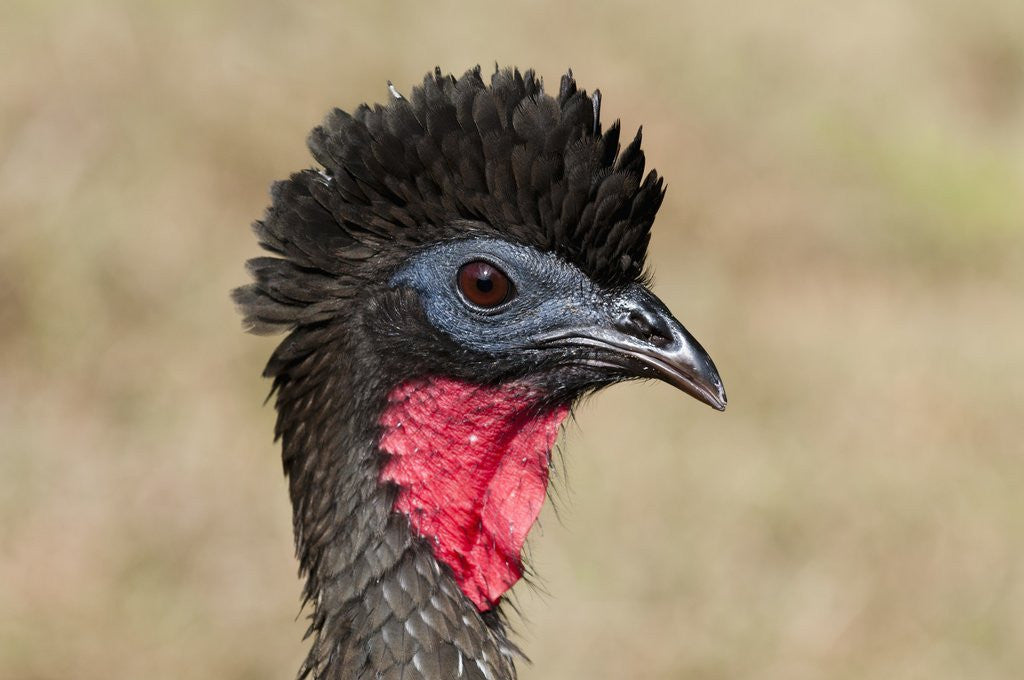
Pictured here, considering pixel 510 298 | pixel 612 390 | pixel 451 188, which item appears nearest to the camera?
pixel 451 188

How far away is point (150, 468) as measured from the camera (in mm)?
6605

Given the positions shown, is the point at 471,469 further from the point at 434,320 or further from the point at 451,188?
the point at 451,188

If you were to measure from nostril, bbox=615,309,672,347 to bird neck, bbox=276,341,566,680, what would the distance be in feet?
1.04

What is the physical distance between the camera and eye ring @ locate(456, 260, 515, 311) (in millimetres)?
3305

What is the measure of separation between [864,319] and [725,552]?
2767 millimetres

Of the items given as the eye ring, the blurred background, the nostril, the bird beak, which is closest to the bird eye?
the eye ring

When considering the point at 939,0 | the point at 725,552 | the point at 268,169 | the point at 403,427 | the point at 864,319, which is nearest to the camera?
the point at 403,427

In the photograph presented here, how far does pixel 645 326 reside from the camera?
3.39 metres

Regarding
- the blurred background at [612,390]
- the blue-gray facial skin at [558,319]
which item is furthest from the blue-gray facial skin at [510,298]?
the blurred background at [612,390]

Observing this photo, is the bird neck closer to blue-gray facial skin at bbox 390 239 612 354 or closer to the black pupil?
blue-gray facial skin at bbox 390 239 612 354

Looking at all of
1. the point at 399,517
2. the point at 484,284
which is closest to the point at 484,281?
the point at 484,284

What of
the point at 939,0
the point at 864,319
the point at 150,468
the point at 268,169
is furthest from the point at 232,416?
the point at 939,0

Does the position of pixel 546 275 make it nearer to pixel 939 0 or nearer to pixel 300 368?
pixel 300 368

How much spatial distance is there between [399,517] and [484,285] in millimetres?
637
